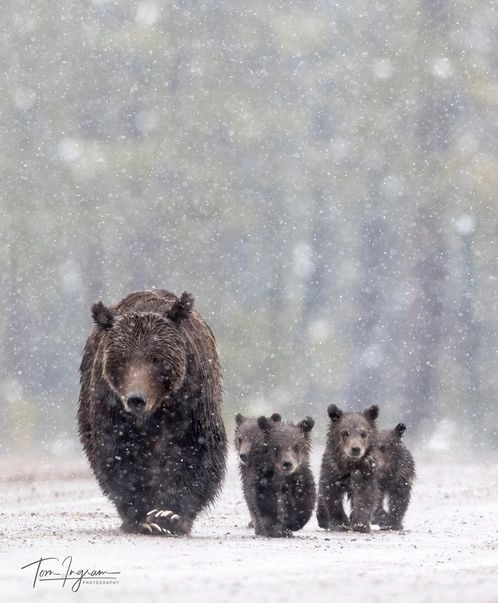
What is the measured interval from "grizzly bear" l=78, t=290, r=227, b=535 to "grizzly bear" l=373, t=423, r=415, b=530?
268 cm

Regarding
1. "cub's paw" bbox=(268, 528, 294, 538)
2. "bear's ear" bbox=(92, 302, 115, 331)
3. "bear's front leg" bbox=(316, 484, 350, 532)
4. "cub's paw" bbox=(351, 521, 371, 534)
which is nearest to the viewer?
"bear's ear" bbox=(92, 302, 115, 331)

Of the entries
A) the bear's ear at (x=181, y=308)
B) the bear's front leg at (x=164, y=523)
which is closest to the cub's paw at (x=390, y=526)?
the bear's front leg at (x=164, y=523)

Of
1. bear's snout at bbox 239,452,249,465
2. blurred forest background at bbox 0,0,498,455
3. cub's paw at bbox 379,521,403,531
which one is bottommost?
cub's paw at bbox 379,521,403,531

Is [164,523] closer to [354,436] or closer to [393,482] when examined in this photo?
[354,436]

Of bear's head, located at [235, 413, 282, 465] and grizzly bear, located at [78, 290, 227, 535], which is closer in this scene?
grizzly bear, located at [78, 290, 227, 535]

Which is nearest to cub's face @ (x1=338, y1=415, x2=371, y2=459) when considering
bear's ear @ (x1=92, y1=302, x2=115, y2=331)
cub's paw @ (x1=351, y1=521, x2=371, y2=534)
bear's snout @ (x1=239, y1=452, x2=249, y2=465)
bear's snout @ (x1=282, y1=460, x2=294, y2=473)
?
cub's paw @ (x1=351, y1=521, x2=371, y2=534)

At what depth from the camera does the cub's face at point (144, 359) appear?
9969 millimetres

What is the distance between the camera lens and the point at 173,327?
407 inches

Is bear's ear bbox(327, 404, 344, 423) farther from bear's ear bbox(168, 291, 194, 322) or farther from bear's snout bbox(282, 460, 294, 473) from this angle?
bear's ear bbox(168, 291, 194, 322)

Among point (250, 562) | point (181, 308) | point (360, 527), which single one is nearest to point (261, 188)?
point (360, 527)

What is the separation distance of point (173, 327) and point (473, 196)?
2478 centimetres

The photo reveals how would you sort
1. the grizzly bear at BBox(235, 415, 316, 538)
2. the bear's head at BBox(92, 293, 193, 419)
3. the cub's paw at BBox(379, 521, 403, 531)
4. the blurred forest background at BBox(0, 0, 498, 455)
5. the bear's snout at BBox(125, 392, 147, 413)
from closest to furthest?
the bear's snout at BBox(125, 392, 147, 413), the bear's head at BBox(92, 293, 193, 419), the grizzly bear at BBox(235, 415, 316, 538), the cub's paw at BBox(379, 521, 403, 531), the blurred forest background at BBox(0, 0, 498, 455)

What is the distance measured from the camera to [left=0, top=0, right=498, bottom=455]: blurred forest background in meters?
33.8

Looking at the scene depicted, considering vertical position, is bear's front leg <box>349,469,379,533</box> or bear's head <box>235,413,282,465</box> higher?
bear's head <box>235,413,282,465</box>
